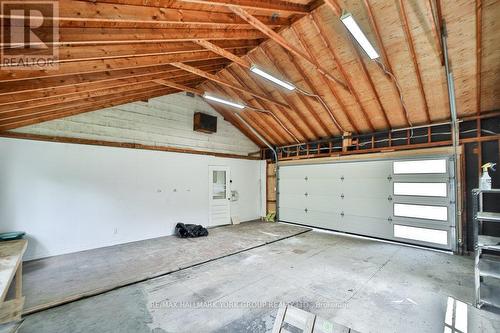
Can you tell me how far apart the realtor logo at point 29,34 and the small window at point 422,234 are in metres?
7.78

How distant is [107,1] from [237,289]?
402 cm

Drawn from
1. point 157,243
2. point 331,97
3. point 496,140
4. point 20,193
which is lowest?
point 157,243

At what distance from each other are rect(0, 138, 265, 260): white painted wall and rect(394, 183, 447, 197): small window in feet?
19.8

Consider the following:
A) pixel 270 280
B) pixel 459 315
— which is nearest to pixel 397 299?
pixel 459 315

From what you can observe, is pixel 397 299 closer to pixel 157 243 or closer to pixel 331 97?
pixel 331 97

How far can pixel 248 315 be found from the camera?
2.83 m

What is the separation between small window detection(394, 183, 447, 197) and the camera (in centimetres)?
545

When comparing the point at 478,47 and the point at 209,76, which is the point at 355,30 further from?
the point at 209,76

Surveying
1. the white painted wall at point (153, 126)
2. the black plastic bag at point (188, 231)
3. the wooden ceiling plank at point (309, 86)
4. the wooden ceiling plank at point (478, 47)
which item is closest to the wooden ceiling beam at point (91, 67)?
the wooden ceiling plank at point (309, 86)

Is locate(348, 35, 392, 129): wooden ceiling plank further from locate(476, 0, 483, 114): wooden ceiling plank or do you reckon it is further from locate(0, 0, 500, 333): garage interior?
locate(476, 0, 483, 114): wooden ceiling plank

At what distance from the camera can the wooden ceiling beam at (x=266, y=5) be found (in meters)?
2.72

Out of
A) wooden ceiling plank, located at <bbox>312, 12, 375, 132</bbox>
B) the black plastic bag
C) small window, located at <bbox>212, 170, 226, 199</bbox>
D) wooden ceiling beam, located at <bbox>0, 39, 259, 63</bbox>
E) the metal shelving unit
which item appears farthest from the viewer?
small window, located at <bbox>212, 170, 226, 199</bbox>

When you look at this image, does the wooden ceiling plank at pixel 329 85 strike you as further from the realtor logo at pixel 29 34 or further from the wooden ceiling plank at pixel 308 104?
the realtor logo at pixel 29 34

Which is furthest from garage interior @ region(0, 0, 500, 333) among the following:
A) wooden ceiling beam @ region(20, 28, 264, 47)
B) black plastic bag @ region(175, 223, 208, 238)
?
black plastic bag @ region(175, 223, 208, 238)
